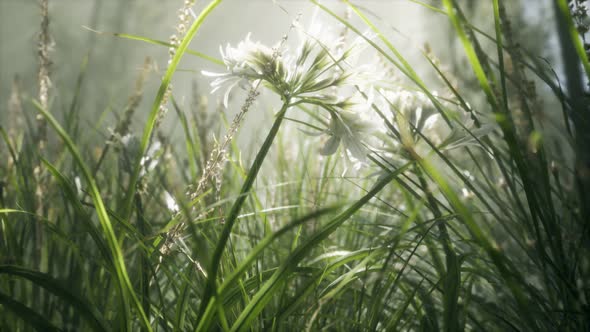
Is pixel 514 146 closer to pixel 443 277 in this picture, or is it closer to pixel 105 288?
pixel 443 277

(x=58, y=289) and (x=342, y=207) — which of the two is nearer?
(x=58, y=289)

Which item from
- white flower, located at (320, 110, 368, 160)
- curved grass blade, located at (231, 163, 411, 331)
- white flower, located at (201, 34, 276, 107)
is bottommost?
curved grass blade, located at (231, 163, 411, 331)

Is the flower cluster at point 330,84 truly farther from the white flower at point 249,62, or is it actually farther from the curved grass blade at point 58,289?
the curved grass blade at point 58,289

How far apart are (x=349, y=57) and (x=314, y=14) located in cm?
6

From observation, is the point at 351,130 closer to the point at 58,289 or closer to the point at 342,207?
the point at 342,207

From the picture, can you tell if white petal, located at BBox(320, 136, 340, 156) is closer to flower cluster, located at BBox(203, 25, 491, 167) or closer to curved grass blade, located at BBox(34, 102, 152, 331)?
flower cluster, located at BBox(203, 25, 491, 167)

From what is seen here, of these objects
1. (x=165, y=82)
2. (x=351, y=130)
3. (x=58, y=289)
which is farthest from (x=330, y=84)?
(x=58, y=289)

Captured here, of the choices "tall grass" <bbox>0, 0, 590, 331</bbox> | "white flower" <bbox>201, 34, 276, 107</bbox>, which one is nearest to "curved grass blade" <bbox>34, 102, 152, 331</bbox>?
"tall grass" <bbox>0, 0, 590, 331</bbox>

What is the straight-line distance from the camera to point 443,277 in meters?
0.44

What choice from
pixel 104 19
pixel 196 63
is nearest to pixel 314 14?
pixel 104 19

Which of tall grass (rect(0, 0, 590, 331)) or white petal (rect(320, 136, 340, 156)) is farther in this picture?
white petal (rect(320, 136, 340, 156))

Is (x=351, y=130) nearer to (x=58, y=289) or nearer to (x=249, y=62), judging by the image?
(x=249, y=62)

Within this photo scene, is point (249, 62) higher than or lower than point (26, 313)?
higher

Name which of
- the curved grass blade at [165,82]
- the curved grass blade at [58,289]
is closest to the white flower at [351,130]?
the curved grass blade at [165,82]
